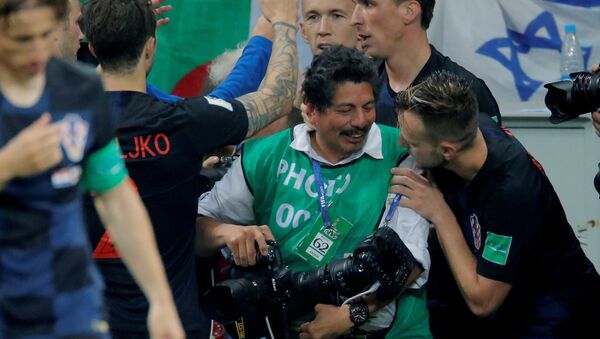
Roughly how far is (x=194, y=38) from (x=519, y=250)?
110 inches

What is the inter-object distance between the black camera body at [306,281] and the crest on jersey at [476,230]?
319 mm

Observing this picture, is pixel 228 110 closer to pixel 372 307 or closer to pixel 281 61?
pixel 281 61

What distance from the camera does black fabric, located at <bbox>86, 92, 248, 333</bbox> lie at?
3.53 m

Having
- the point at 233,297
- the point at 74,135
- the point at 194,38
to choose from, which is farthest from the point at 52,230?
the point at 194,38

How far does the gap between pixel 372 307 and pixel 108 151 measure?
1.62 m

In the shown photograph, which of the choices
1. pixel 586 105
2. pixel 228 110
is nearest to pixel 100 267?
pixel 228 110

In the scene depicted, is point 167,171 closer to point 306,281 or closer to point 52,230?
point 306,281

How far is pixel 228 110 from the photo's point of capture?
12.0ft

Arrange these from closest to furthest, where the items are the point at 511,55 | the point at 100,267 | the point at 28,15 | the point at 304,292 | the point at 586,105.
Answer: the point at 28,15 < the point at 100,267 < the point at 304,292 < the point at 586,105 < the point at 511,55

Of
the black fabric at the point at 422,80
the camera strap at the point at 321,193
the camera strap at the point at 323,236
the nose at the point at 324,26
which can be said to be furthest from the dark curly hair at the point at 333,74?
the nose at the point at 324,26

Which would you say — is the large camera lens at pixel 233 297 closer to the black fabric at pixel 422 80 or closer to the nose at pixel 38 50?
the black fabric at pixel 422 80

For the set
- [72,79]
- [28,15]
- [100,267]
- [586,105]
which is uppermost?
[28,15]

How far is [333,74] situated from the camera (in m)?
4.18

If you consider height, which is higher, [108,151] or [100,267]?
[108,151]
